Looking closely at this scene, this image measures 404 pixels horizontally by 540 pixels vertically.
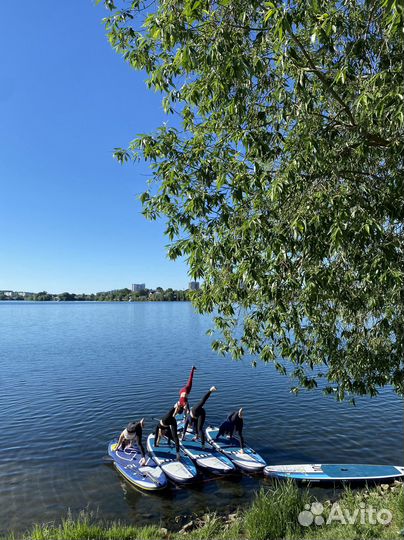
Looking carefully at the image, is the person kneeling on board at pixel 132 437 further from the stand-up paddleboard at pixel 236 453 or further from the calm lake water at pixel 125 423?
the stand-up paddleboard at pixel 236 453

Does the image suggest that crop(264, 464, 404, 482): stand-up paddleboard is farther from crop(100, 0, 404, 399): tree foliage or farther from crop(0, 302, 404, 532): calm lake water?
crop(100, 0, 404, 399): tree foliage

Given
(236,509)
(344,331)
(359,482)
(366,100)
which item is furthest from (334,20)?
(359,482)

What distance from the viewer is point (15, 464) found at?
16.3m

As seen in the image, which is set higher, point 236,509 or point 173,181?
point 173,181

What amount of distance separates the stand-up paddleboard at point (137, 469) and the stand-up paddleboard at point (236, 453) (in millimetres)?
2898

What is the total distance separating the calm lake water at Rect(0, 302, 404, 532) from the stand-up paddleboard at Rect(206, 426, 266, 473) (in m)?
0.52

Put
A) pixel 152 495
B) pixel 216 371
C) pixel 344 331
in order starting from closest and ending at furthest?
pixel 344 331
pixel 152 495
pixel 216 371

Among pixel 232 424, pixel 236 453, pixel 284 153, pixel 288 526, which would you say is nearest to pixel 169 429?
pixel 232 424

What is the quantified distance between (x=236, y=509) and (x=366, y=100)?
12.0 m

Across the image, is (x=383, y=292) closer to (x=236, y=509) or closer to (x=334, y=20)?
(x=334, y=20)

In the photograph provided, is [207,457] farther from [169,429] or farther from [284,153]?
[284,153]

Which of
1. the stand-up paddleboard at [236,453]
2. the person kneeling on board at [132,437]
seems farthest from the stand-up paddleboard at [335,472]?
the person kneeling on board at [132,437]

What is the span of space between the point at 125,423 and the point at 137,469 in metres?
6.70

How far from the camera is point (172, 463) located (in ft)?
50.4
